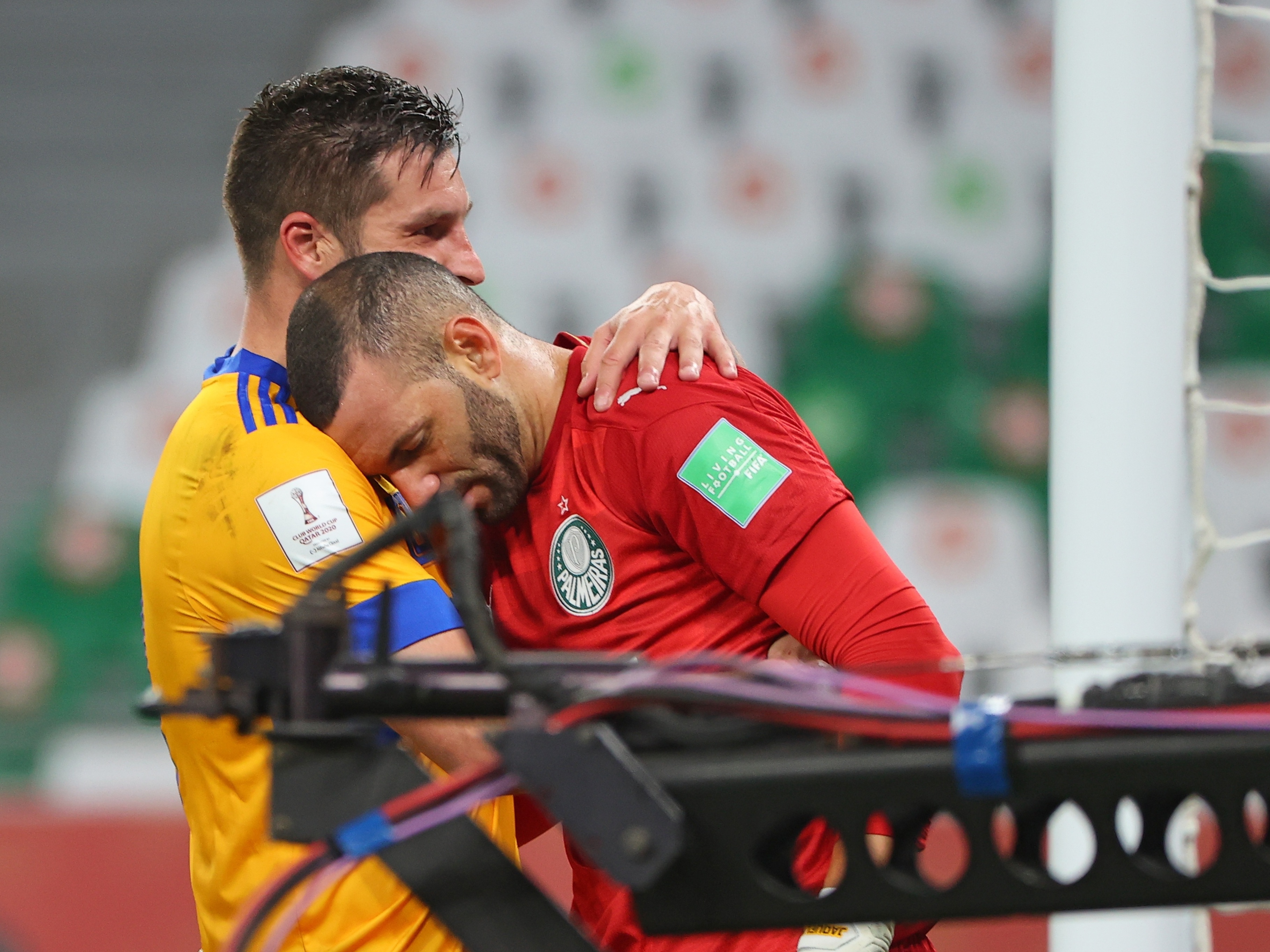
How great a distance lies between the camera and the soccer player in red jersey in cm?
106

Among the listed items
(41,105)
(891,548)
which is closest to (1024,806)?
(891,548)

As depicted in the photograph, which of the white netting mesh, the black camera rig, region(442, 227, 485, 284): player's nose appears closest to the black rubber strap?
the black camera rig

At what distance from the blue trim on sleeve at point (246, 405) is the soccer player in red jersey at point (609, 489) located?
0.04 meters

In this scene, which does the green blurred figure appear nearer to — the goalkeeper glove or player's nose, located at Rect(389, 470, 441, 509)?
player's nose, located at Rect(389, 470, 441, 509)

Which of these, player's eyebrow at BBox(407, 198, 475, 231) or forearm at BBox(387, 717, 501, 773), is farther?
player's eyebrow at BBox(407, 198, 475, 231)

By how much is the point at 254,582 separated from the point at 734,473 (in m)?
0.44

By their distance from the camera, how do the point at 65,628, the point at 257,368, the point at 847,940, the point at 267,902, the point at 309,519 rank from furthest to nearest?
1. the point at 65,628
2. the point at 257,368
3. the point at 309,519
4. the point at 847,940
5. the point at 267,902

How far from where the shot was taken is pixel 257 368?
51.2 inches

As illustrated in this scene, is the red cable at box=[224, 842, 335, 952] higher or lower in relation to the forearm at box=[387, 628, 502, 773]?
higher

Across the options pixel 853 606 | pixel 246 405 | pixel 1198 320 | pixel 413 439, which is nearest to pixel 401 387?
pixel 413 439

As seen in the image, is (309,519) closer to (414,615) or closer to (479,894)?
(414,615)

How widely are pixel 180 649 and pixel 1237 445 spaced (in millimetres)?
2717

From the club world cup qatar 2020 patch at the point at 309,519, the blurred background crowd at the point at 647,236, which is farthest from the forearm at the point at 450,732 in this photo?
the blurred background crowd at the point at 647,236

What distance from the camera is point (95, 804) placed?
298 cm
